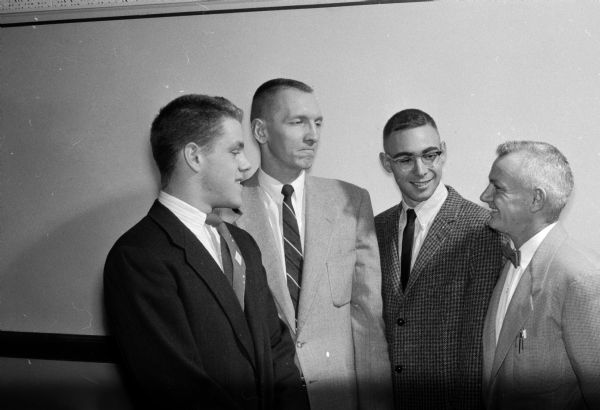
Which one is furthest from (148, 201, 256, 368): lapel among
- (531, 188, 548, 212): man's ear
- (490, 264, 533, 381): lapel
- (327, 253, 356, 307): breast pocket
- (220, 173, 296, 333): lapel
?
(531, 188, 548, 212): man's ear

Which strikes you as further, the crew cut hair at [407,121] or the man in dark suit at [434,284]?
the crew cut hair at [407,121]

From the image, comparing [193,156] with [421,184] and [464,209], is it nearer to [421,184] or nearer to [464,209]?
[421,184]

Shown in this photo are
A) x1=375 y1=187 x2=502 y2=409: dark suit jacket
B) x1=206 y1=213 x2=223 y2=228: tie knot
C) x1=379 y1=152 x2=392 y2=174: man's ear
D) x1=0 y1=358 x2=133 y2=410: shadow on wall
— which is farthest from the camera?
x1=0 y1=358 x2=133 y2=410: shadow on wall

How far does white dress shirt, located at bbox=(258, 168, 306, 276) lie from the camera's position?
2.25m

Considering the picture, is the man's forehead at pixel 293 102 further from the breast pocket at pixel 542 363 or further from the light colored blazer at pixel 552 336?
the breast pocket at pixel 542 363

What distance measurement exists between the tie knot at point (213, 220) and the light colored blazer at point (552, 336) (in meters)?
0.93

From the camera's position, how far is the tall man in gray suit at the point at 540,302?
191 centimetres

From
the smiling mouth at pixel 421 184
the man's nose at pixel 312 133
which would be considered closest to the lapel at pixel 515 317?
the smiling mouth at pixel 421 184

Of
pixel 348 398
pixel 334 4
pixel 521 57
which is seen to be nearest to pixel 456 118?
pixel 521 57

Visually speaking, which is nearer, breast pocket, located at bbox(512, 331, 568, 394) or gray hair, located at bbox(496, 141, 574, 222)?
breast pocket, located at bbox(512, 331, 568, 394)

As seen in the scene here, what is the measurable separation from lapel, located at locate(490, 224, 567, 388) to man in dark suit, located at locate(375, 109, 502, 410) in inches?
4.1

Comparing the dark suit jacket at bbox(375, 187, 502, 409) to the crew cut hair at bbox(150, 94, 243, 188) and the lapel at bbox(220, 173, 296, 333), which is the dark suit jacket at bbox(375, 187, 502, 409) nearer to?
the lapel at bbox(220, 173, 296, 333)

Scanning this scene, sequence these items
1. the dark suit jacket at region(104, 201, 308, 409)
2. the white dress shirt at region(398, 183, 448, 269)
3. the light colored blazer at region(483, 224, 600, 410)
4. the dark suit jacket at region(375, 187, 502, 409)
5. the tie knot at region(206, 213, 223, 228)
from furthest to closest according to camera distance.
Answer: the white dress shirt at region(398, 183, 448, 269) → the dark suit jacket at region(375, 187, 502, 409) → the tie knot at region(206, 213, 223, 228) → the light colored blazer at region(483, 224, 600, 410) → the dark suit jacket at region(104, 201, 308, 409)

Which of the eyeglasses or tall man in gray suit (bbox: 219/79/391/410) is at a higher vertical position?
the eyeglasses
